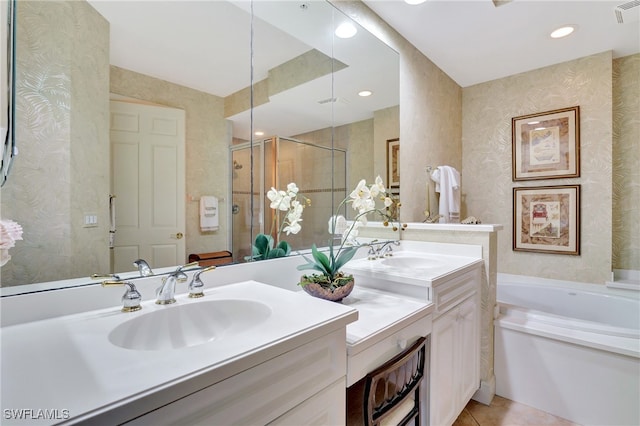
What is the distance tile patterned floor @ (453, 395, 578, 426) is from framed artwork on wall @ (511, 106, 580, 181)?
208 centimetres

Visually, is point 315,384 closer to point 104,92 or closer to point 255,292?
point 255,292

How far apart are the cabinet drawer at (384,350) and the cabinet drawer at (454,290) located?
0.41 feet

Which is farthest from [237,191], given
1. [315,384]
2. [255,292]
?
[315,384]

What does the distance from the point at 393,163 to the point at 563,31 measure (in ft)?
5.49

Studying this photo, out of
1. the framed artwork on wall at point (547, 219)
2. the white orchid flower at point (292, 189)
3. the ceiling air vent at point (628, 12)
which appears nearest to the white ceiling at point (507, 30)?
the ceiling air vent at point (628, 12)

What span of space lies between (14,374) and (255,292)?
62cm

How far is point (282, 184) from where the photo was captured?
1.49 metres

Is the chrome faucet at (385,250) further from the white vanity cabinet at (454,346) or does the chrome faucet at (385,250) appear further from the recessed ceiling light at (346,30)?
the recessed ceiling light at (346,30)

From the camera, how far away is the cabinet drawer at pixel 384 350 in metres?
0.91

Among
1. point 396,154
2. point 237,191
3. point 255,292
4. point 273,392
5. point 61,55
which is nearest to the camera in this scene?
point 273,392

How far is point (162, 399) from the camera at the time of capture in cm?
51

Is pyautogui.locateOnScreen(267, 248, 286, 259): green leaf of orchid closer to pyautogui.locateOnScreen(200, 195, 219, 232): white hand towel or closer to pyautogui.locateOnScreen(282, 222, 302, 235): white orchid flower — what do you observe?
pyautogui.locateOnScreen(282, 222, 302, 235): white orchid flower

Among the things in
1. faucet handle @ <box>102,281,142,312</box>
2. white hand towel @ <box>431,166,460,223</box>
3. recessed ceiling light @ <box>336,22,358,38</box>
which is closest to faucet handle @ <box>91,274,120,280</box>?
faucet handle @ <box>102,281,142,312</box>

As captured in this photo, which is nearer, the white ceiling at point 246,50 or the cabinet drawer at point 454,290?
the white ceiling at point 246,50
